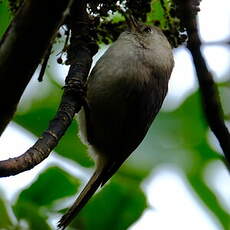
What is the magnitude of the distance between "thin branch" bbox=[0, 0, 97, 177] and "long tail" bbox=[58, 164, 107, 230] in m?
0.47

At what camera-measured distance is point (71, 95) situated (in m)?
2.16

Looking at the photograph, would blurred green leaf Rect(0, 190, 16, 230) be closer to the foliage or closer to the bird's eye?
the foliage

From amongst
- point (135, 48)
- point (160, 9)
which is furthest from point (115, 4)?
point (135, 48)

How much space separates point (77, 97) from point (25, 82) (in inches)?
32.4

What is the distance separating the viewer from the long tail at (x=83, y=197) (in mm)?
2390

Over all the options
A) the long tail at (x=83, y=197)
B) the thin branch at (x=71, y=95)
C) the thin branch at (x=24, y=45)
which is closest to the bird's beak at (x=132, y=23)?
the thin branch at (x=71, y=95)

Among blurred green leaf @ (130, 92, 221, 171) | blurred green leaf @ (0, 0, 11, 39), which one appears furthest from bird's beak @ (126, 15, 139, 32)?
blurred green leaf @ (0, 0, 11, 39)

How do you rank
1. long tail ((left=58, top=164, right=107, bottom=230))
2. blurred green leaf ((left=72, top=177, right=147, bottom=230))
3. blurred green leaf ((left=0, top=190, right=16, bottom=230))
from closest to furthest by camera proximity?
blurred green leaf ((left=0, top=190, right=16, bottom=230)) < blurred green leaf ((left=72, top=177, right=147, bottom=230)) < long tail ((left=58, top=164, right=107, bottom=230))

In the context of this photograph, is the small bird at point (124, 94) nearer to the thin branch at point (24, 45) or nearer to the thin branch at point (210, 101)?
the thin branch at point (24, 45)

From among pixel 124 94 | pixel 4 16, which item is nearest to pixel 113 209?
pixel 124 94

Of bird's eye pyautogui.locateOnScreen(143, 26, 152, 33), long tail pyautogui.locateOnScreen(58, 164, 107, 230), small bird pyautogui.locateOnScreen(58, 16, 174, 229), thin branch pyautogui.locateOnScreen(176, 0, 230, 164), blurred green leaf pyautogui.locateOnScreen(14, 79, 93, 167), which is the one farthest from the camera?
bird's eye pyautogui.locateOnScreen(143, 26, 152, 33)

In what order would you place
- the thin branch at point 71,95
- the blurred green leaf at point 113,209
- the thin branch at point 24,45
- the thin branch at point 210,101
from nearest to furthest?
the thin branch at point 210,101 → the thin branch at point 24,45 → the thin branch at point 71,95 → the blurred green leaf at point 113,209

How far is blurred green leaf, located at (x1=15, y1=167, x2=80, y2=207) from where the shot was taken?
7.30 ft

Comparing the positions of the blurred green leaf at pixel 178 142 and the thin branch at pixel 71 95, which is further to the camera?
the blurred green leaf at pixel 178 142
